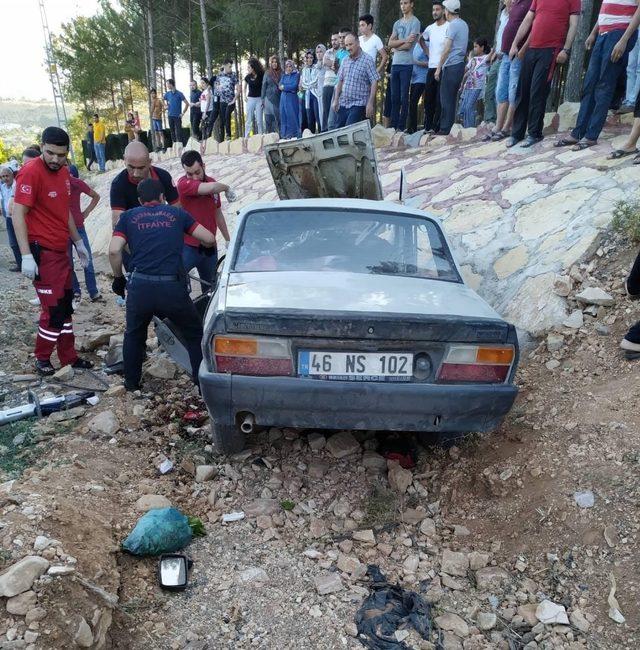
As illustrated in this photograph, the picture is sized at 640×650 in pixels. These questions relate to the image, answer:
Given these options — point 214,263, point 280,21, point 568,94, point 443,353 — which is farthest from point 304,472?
point 280,21

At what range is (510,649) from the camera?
88.0 inches

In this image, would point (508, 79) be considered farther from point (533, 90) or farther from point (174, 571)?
point (174, 571)

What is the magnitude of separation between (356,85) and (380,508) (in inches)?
301

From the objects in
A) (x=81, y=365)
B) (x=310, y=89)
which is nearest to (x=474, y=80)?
(x=310, y=89)

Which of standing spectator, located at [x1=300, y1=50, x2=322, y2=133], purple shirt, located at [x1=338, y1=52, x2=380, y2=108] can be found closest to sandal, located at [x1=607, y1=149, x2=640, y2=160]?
→ purple shirt, located at [x1=338, y1=52, x2=380, y2=108]

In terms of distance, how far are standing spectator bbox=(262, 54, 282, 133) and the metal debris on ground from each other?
12.7 m

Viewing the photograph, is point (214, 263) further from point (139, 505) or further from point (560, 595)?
point (560, 595)

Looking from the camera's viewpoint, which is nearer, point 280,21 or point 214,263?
point 214,263

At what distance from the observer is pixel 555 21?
21.9 feet

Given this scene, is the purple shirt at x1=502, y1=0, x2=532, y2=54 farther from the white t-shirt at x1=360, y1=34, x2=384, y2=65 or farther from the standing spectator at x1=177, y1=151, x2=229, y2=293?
the standing spectator at x1=177, y1=151, x2=229, y2=293

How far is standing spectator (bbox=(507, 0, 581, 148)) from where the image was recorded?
6.69 m

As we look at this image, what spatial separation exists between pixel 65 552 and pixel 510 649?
1.85 metres

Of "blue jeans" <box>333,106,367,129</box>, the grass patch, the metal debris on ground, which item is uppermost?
"blue jeans" <box>333,106,367,129</box>

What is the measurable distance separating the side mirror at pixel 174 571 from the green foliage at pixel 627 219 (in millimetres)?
4315
